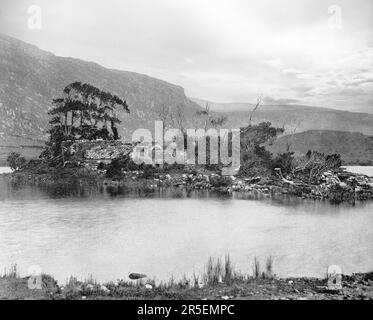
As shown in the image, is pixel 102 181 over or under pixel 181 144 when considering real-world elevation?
under

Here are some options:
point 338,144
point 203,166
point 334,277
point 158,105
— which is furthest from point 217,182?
point 334,277

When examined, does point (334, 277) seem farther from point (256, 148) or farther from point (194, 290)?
point (256, 148)

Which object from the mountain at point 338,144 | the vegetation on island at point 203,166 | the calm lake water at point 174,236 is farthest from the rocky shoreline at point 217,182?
the calm lake water at point 174,236

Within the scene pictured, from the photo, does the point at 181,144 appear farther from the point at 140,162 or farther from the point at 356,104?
the point at 356,104

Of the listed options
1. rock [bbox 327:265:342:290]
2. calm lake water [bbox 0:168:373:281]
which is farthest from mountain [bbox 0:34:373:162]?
rock [bbox 327:265:342:290]
